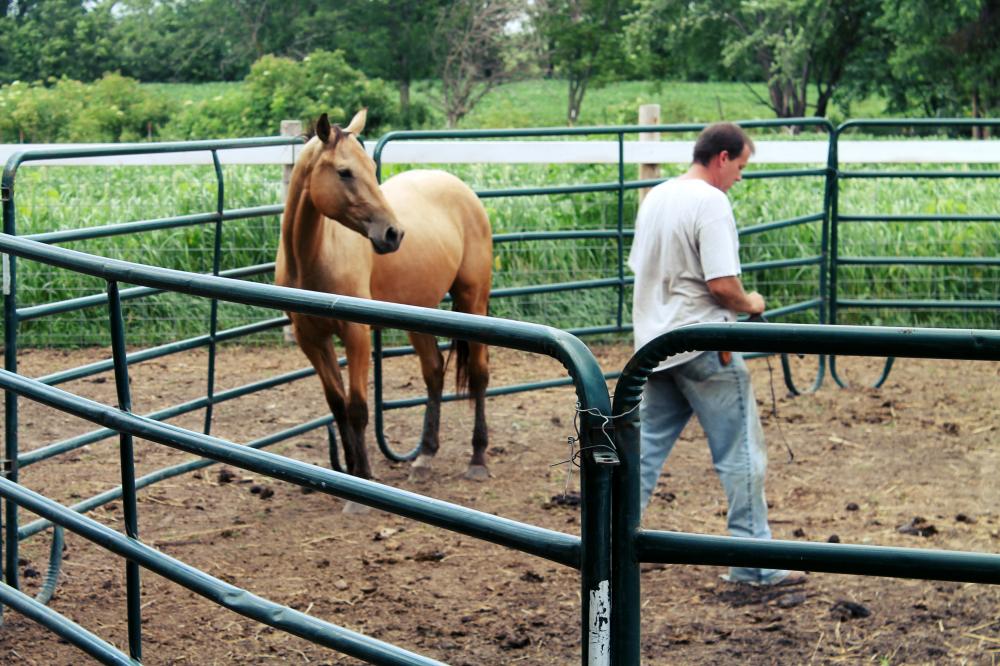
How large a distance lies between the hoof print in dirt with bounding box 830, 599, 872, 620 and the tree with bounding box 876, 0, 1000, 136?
2266 cm

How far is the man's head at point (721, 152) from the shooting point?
4.30 m

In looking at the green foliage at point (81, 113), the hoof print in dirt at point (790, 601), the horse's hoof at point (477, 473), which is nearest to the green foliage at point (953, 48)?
the green foliage at point (81, 113)

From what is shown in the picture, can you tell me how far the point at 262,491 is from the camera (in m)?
5.52

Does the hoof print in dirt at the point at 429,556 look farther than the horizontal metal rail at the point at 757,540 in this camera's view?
Yes

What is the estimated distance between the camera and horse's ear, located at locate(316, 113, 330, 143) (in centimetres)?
476

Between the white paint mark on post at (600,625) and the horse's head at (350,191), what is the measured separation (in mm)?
3337

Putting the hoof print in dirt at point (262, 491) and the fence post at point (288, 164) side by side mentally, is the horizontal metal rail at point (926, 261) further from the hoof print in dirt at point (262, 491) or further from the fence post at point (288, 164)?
the hoof print in dirt at point (262, 491)

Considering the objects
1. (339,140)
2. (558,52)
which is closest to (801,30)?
(558,52)

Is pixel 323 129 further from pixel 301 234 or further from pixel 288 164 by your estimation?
pixel 288 164

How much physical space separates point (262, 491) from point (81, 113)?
1854 centimetres

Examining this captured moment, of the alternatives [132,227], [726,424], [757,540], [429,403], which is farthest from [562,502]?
[757,540]

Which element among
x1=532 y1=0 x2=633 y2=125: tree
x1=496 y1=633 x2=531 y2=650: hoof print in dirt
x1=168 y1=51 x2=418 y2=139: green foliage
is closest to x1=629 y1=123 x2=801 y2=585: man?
x1=496 y1=633 x2=531 y2=650: hoof print in dirt

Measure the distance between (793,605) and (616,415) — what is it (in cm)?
273

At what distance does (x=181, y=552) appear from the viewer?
15.7 ft
